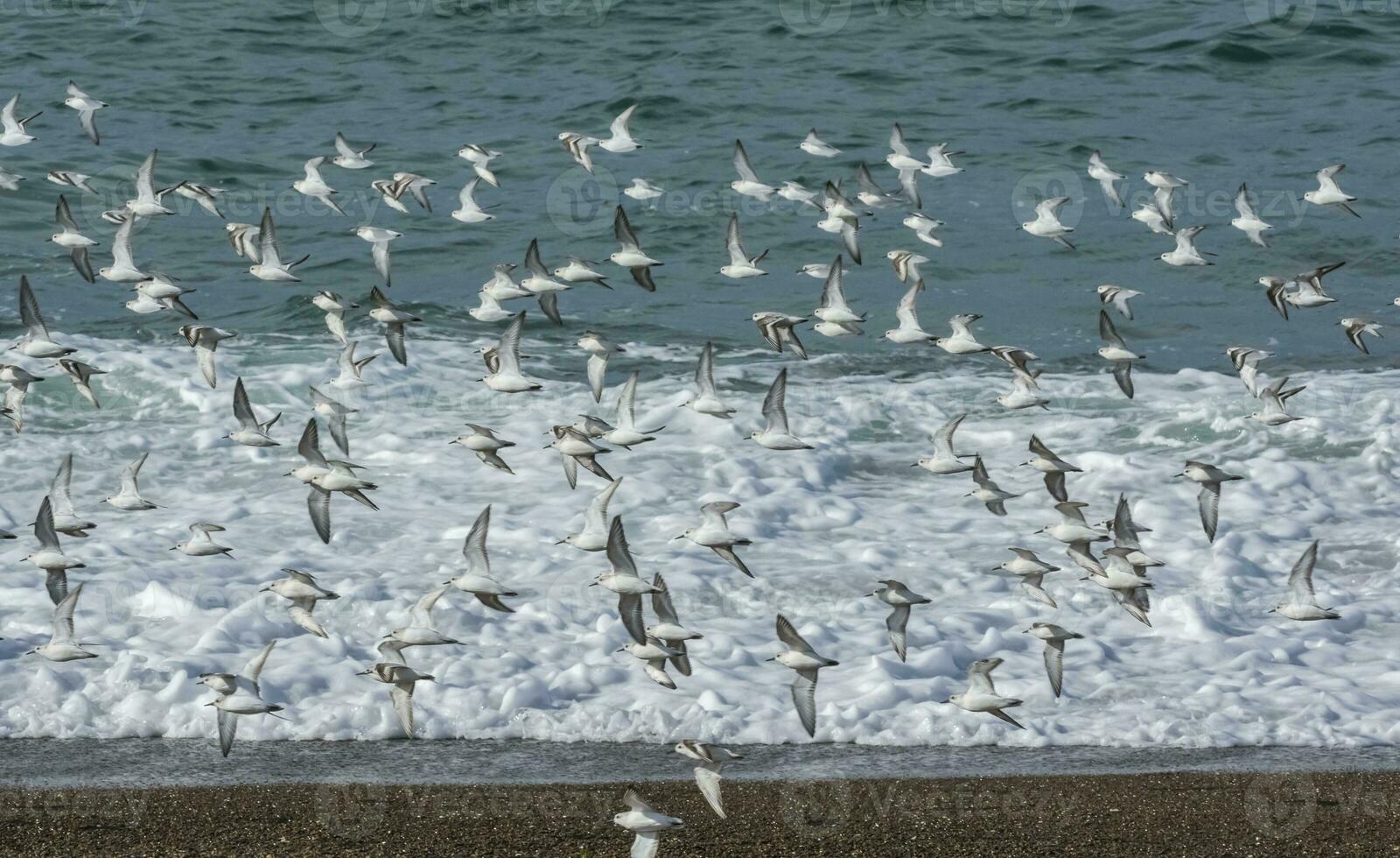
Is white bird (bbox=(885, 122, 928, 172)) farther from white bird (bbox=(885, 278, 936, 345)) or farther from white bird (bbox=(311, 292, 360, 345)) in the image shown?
white bird (bbox=(311, 292, 360, 345))

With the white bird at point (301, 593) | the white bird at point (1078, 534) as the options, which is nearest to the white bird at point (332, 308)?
the white bird at point (301, 593)

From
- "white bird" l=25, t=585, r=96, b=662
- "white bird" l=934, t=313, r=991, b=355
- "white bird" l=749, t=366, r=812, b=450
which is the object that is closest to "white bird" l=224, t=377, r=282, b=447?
"white bird" l=25, t=585, r=96, b=662

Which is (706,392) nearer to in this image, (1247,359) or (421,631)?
(421,631)

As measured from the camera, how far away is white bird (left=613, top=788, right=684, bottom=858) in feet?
27.9

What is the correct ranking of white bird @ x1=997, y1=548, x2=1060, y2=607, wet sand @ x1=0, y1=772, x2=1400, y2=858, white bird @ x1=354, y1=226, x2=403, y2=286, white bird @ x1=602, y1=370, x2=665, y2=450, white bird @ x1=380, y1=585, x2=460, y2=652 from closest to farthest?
wet sand @ x1=0, y1=772, x2=1400, y2=858
white bird @ x1=380, y1=585, x2=460, y2=652
white bird @ x1=997, y1=548, x2=1060, y2=607
white bird @ x1=602, y1=370, x2=665, y2=450
white bird @ x1=354, y1=226, x2=403, y2=286

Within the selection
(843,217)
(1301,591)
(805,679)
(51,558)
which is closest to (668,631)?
(805,679)

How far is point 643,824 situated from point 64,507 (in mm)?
6765

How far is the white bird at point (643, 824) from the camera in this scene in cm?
850

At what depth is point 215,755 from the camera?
35.8 feet
